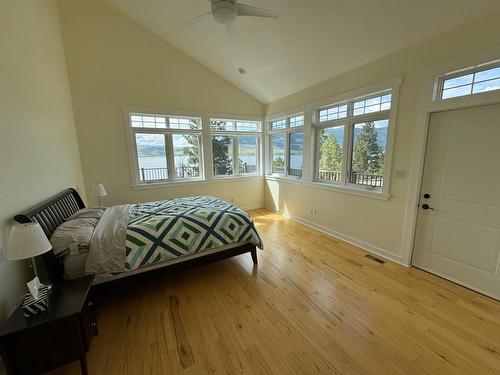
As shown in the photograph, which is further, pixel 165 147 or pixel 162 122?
pixel 165 147

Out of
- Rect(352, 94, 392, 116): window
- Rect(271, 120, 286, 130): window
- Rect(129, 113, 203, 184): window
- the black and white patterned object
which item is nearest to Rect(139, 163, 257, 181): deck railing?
Rect(129, 113, 203, 184): window

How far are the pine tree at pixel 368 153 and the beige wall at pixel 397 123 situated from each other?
0.29m

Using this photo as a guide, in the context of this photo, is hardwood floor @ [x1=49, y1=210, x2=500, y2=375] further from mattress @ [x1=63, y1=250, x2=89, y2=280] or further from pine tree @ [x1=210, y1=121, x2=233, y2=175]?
pine tree @ [x1=210, y1=121, x2=233, y2=175]

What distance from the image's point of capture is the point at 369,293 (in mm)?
2285

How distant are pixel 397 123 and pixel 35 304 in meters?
3.86

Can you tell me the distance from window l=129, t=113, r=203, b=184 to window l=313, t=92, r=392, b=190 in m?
2.67

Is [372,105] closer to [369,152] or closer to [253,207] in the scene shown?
[369,152]

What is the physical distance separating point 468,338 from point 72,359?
2948 millimetres

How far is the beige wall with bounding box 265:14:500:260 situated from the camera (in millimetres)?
2146

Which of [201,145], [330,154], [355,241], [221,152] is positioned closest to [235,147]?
[221,152]

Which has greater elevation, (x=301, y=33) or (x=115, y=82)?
(x=301, y=33)

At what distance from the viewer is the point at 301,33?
2.91 metres

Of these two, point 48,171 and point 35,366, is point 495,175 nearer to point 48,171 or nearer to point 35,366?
point 35,366

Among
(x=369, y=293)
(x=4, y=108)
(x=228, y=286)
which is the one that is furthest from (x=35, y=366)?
(x=369, y=293)
